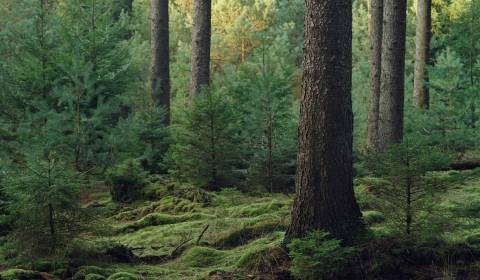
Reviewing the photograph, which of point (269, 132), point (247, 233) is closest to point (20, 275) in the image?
point (247, 233)

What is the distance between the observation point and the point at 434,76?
15852 millimetres

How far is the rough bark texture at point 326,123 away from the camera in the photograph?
6.58 m

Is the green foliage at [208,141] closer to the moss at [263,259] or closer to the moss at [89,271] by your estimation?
the moss at [263,259]

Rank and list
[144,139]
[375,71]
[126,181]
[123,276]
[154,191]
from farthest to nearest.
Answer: [375,71], [144,139], [126,181], [154,191], [123,276]

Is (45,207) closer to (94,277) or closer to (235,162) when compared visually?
(94,277)

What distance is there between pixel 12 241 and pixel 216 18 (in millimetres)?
27437

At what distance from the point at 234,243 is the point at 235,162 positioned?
3329 millimetres

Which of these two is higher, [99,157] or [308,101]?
[308,101]

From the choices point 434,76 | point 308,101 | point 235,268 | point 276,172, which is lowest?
point 235,268

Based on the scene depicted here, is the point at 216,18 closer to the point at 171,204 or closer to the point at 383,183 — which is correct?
the point at 171,204

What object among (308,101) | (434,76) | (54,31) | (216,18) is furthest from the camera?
(216,18)

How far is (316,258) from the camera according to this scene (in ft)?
19.9

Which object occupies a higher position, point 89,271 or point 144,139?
point 144,139

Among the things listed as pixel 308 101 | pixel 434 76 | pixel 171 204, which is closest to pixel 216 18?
pixel 434 76
